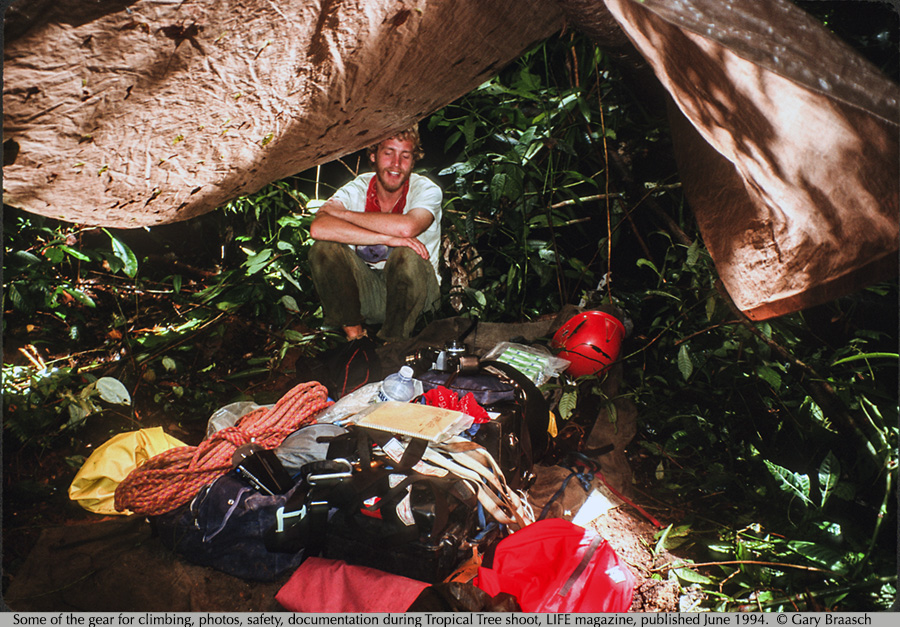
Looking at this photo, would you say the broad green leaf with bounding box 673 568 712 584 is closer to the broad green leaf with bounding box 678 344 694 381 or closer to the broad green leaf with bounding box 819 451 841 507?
the broad green leaf with bounding box 819 451 841 507

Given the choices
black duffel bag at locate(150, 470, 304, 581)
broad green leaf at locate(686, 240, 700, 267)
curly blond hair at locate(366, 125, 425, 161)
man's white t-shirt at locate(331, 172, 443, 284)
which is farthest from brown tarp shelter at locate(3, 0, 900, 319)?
black duffel bag at locate(150, 470, 304, 581)

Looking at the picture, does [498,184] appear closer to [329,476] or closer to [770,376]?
[770,376]

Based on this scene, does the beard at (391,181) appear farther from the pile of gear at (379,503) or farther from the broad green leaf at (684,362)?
the broad green leaf at (684,362)

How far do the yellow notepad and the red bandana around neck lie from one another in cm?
161

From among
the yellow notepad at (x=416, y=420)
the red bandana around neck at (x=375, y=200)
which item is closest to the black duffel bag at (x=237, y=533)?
the yellow notepad at (x=416, y=420)

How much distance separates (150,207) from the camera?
2107 mm

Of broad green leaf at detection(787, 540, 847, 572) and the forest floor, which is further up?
broad green leaf at detection(787, 540, 847, 572)

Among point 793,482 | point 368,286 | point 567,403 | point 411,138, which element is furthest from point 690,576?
point 411,138

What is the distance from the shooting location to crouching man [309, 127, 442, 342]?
2.98 metres

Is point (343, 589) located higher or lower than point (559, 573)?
lower

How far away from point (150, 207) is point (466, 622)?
6.82ft

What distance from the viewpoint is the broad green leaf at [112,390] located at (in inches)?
97.6

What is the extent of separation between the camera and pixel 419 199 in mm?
3104

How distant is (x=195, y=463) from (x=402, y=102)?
5.99ft
